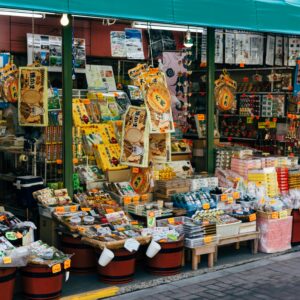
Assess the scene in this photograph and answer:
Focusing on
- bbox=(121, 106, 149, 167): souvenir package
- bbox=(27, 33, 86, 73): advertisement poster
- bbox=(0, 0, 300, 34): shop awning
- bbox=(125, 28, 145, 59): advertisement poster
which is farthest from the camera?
bbox=(125, 28, 145, 59): advertisement poster

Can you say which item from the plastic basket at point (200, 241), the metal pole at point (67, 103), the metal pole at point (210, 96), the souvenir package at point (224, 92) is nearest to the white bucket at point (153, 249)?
the plastic basket at point (200, 241)

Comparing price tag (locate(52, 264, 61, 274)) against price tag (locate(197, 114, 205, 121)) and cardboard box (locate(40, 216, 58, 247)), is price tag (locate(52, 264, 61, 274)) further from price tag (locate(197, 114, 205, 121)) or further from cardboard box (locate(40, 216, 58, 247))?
price tag (locate(197, 114, 205, 121))

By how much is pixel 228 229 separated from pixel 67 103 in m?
3.07

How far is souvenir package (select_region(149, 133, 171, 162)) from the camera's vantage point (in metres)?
10.1

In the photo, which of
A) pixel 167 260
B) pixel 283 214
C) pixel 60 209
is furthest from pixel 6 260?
pixel 283 214

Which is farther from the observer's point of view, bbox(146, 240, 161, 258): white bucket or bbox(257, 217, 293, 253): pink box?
bbox(257, 217, 293, 253): pink box

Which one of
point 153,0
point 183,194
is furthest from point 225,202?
point 153,0

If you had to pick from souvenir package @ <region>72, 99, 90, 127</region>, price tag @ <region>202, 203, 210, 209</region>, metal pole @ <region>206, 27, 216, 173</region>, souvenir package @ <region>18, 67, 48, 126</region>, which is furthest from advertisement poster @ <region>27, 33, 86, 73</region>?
price tag @ <region>202, 203, 210, 209</region>

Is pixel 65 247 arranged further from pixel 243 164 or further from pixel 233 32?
pixel 233 32

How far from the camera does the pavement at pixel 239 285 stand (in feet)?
27.3

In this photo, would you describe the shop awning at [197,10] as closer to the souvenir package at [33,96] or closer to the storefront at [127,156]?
the storefront at [127,156]

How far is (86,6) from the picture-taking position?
8.29 m

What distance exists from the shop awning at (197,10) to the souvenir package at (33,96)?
1.77 meters

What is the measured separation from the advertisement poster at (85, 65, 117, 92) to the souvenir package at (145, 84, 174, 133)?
2.35 m
